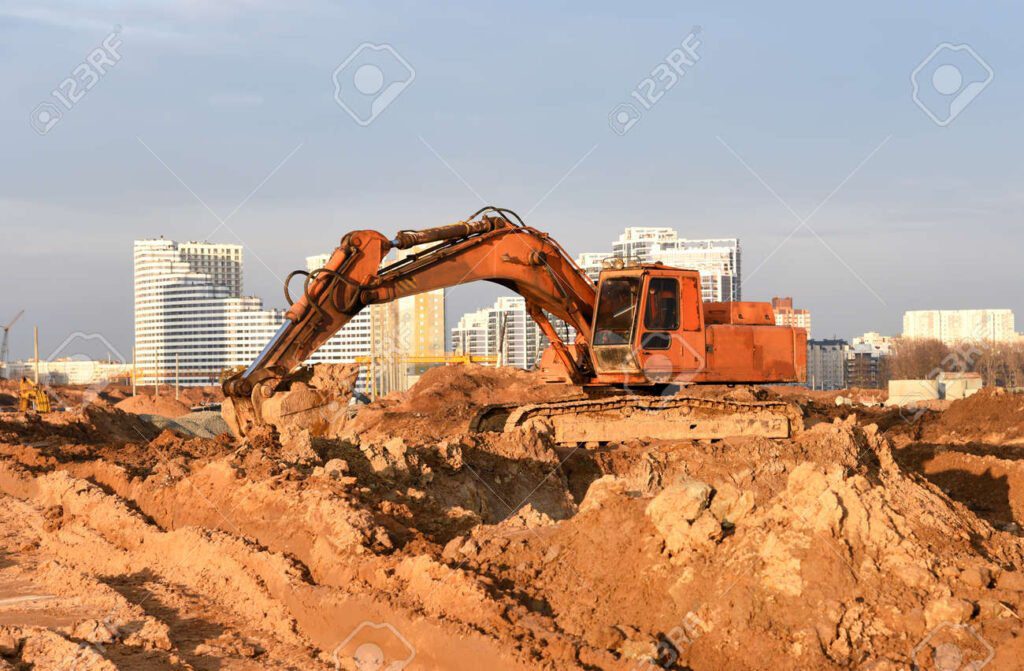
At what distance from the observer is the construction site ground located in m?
5.55

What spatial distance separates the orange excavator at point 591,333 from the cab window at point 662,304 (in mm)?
12

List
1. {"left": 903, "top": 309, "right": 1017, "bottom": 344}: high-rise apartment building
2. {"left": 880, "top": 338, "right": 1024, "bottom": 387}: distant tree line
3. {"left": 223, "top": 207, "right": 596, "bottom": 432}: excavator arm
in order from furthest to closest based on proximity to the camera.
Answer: {"left": 903, "top": 309, "right": 1017, "bottom": 344}: high-rise apartment building, {"left": 880, "top": 338, "right": 1024, "bottom": 387}: distant tree line, {"left": 223, "top": 207, "right": 596, "bottom": 432}: excavator arm

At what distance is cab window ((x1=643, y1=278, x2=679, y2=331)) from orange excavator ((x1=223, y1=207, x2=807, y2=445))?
12mm

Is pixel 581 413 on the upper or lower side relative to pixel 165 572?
upper

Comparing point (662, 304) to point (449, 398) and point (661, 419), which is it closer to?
point (661, 419)

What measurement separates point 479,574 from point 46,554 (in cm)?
520

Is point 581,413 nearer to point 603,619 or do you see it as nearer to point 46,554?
point 46,554

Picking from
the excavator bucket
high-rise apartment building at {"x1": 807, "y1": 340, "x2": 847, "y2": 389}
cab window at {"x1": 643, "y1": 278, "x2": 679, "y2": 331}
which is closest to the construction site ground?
the excavator bucket

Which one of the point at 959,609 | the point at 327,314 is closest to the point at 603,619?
the point at 959,609

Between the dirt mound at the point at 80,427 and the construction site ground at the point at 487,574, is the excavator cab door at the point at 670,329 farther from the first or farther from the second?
the dirt mound at the point at 80,427

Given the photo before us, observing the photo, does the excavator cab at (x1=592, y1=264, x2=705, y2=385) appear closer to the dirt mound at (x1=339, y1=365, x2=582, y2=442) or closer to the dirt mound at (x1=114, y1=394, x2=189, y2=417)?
the dirt mound at (x1=339, y1=365, x2=582, y2=442)

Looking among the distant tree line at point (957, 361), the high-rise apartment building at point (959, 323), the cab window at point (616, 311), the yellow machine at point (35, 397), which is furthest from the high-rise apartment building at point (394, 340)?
the high-rise apartment building at point (959, 323)

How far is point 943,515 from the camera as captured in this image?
6.65 meters

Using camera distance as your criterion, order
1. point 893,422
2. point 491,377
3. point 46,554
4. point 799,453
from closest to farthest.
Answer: point 46,554 < point 799,453 < point 893,422 < point 491,377
